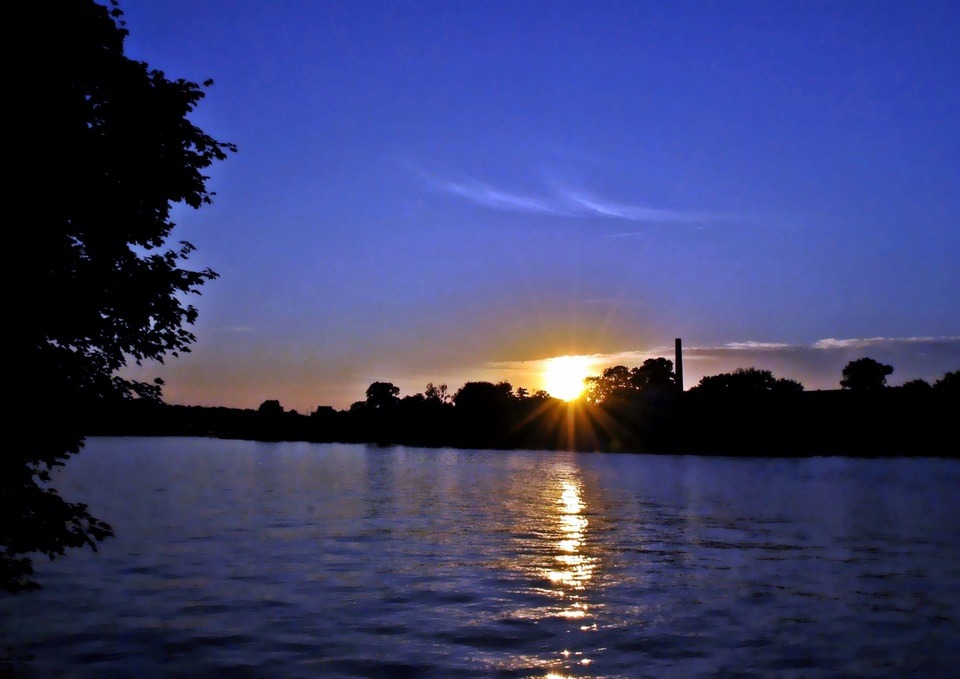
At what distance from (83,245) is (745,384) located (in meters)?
148

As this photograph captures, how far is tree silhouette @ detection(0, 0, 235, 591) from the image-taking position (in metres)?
11.3

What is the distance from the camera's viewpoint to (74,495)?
46.0 meters

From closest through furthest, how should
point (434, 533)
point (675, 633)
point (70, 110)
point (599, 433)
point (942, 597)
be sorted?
point (70, 110) → point (675, 633) → point (942, 597) → point (434, 533) → point (599, 433)

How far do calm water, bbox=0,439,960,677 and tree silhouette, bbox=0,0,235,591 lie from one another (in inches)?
131

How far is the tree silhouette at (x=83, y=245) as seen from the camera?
11266 millimetres

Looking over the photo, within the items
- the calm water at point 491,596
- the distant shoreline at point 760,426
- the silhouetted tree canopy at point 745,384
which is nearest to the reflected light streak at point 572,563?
the calm water at point 491,596

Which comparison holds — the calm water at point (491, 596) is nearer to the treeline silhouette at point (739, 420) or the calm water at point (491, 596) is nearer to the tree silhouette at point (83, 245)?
the tree silhouette at point (83, 245)

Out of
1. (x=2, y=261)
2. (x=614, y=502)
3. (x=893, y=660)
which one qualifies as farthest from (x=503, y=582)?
(x=614, y=502)

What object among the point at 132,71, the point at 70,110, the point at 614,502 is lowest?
the point at 614,502

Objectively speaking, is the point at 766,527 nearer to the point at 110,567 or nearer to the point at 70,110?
the point at 110,567

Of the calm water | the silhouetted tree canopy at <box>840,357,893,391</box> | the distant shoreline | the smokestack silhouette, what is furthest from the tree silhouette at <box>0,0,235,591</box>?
the silhouetted tree canopy at <box>840,357,893,391</box>

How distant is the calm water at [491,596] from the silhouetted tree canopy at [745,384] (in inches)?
3933

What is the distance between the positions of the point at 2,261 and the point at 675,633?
40.9 feet

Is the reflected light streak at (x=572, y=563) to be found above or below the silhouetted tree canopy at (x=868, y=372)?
below
